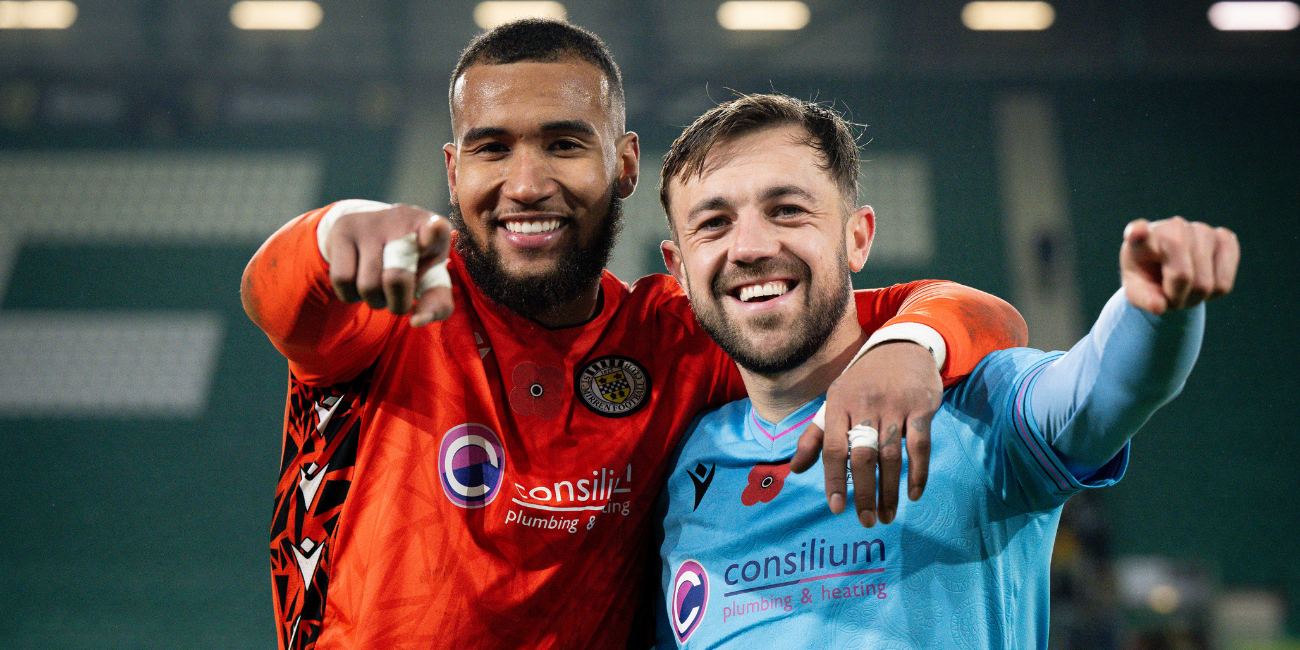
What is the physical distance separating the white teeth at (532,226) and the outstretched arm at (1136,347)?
0.90m

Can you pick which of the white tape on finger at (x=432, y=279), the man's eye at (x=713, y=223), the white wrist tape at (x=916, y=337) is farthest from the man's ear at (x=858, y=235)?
the white tape on finger at (x=432, y=279)

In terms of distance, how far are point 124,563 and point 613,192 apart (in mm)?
6316

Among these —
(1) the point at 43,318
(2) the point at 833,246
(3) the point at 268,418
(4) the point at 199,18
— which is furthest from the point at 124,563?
(2) the point at 833,246

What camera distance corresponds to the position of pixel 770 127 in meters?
1.75

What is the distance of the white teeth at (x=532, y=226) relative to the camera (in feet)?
5.65

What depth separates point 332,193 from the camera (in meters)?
7.55

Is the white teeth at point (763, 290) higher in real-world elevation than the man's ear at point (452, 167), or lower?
lower

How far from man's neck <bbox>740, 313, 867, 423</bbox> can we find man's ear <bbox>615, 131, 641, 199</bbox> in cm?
48

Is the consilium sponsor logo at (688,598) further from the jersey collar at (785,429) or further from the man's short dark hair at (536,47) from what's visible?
the man's short dark hair at (536,47)

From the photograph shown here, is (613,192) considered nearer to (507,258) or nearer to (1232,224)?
(507,258)

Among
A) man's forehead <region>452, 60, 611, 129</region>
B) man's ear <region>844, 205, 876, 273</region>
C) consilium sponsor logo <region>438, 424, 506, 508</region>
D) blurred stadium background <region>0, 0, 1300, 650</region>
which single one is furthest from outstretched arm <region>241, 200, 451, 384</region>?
blurred stadium background <region>0, 0, 1300, 650</region>

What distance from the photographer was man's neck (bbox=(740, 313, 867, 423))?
5.45 feet

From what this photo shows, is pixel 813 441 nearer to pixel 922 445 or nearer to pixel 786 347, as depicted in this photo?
pixel 922 445

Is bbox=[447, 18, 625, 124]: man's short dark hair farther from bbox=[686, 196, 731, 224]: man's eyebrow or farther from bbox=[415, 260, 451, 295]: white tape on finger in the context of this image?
bbox=[415, 260, 451, 295]: white tape on finger
